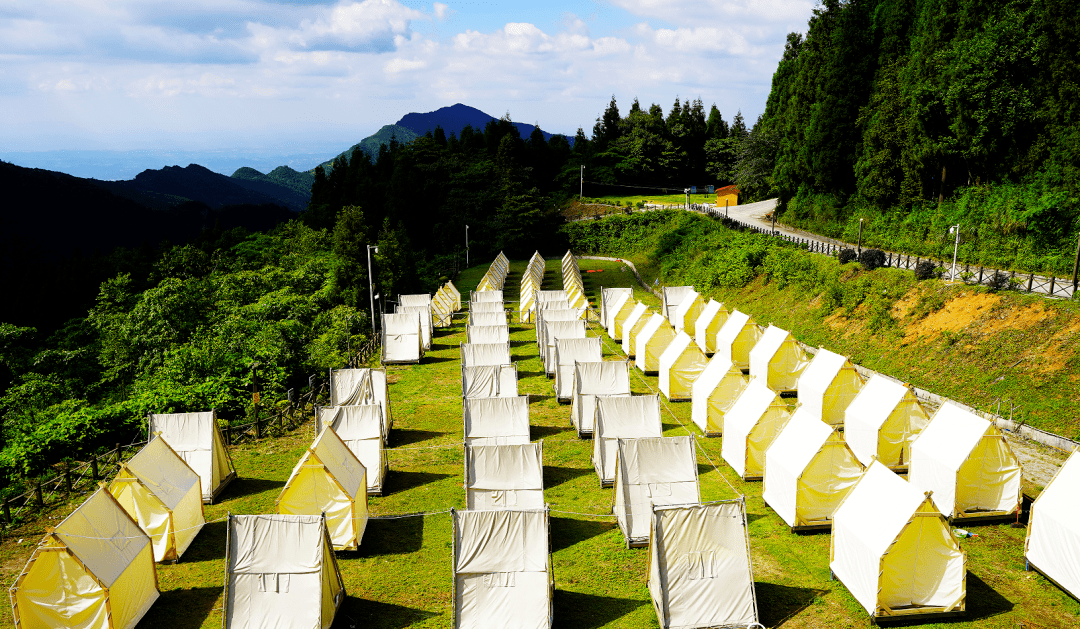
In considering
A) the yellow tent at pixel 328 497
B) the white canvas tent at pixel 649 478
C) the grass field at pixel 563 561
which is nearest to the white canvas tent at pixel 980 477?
the grass field at pixel 563 561

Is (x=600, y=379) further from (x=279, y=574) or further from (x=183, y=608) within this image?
(x=183, y=608)

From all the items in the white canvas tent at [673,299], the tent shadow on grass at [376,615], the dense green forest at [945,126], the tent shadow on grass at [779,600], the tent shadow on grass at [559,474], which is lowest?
the tent shadow on grass at [376,615]

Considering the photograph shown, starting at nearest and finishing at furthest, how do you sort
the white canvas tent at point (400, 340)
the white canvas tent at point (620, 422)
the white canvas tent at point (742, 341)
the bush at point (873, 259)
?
the white canvas tent at point (620, 422) → the white canvas tent at point (742, 341) → the white canvas tent at point (400, 340) → the bush at point (873, 259)

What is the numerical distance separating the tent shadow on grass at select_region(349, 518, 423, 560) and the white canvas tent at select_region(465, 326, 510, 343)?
51.0ft

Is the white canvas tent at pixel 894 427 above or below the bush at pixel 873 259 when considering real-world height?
below

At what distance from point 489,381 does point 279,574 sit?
13.2m

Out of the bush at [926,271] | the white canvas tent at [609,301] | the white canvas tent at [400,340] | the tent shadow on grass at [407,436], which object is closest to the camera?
the tent shadow on grass at [407,436]

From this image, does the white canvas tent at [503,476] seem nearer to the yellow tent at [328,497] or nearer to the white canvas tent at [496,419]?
the yellow tent at [328,497]

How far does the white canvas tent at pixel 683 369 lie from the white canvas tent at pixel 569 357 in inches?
109

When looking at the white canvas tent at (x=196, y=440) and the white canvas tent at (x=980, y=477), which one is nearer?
the white canvas tent at (x=980, y=477)

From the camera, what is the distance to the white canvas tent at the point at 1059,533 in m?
13.6

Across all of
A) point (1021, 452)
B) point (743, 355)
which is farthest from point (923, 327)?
point (1021, 452)

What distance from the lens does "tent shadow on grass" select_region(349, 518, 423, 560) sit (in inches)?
642

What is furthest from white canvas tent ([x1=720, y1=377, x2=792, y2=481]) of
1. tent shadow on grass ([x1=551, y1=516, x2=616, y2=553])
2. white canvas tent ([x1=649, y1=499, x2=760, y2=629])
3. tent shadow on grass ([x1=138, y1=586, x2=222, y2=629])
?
tent shadow on grass ([x1=138, y1=586, x2=222, y2=629])
